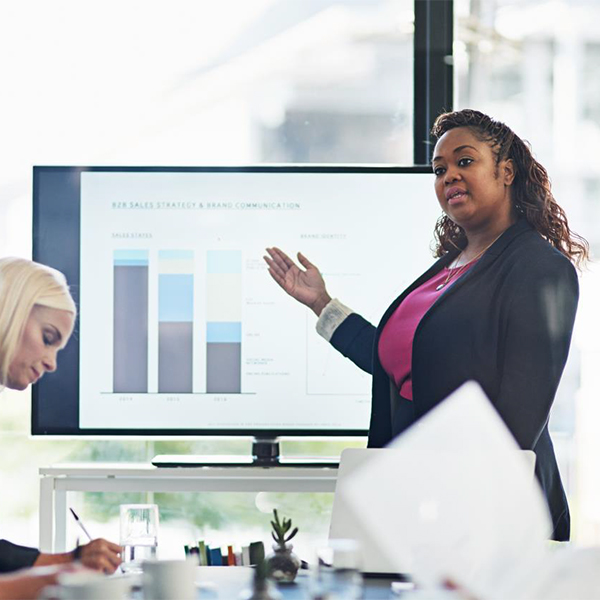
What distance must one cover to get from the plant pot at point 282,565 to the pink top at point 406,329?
107 cm

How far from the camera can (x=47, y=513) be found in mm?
3219

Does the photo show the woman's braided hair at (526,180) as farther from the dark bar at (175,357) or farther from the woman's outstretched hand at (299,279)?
the dark bar at (175,357)

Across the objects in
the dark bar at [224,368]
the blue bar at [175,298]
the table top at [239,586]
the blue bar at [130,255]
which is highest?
the blue bar at [130,255]

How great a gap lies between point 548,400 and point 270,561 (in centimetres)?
97

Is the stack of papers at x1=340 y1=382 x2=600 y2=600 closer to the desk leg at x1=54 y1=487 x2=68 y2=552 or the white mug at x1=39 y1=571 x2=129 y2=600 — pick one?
the white mug at x1=39 y1=571 x2=129 y2=600

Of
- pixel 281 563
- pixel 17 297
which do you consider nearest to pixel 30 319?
pixel 17 297

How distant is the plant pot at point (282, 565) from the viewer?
1793mm

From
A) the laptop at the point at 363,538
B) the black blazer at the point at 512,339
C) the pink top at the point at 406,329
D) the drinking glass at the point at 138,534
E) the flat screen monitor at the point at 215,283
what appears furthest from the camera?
the flat screen monitor at the point at 215,283

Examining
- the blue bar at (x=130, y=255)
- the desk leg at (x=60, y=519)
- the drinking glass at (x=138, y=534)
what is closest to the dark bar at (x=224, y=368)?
the blue bar at (x=130, y=255)

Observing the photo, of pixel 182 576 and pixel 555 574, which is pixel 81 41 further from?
pixel 555 574

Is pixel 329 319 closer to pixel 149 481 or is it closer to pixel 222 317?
pixel 222 317

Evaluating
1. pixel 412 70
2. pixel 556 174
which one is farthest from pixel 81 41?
pixel 556 174

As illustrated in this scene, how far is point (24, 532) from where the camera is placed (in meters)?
3.49

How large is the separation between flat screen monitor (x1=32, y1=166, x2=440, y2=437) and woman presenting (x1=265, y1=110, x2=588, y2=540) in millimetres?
352
